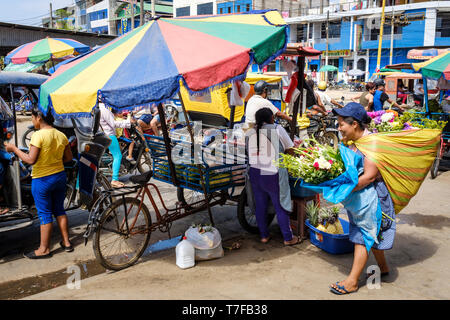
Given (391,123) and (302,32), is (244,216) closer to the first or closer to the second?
(391,123)

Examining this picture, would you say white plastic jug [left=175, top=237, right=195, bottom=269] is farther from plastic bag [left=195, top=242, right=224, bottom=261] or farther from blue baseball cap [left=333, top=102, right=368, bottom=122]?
blue baseball cap [left=333, top=102, right=368, bottom=122]

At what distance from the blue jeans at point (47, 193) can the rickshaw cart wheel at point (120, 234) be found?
80cm

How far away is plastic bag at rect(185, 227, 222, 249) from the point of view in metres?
4.67

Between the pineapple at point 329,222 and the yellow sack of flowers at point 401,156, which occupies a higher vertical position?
the yellow sack of flowers at point 401,156

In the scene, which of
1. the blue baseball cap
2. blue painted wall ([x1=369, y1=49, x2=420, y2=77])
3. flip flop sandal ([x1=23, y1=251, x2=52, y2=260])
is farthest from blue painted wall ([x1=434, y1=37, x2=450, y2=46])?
flip flop sandal ([x1=23, y1=251, x2=52, y2=260])

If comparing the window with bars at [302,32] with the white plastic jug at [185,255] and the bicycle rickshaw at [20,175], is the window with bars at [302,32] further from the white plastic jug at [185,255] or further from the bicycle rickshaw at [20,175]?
the white plastic jug at [185,255]

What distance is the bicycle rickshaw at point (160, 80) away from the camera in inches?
156

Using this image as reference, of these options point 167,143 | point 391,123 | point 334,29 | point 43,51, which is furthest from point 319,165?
point 334,29

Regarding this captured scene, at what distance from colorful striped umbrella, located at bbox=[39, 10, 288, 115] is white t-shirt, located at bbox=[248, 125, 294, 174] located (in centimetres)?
86

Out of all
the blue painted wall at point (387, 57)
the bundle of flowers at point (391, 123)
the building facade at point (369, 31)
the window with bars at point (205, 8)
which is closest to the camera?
the bundle of flowers at point (391, 123)

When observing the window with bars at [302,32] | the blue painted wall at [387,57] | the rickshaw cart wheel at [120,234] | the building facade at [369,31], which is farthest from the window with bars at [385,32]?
the rickshaw cart wheel at [120,234]

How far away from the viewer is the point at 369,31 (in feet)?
147

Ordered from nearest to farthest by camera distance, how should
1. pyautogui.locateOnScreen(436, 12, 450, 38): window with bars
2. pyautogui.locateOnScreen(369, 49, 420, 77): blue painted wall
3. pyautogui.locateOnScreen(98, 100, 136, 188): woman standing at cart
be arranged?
pyautogui.locateOnScreen(98, 100, 136, 188): woman standing at cart → pyautogui.locateOnScreen(436, 12, 450, 38): window with bars → pyautogui.locateOnScreen(369, 49, 420, 77): blue painted wall
